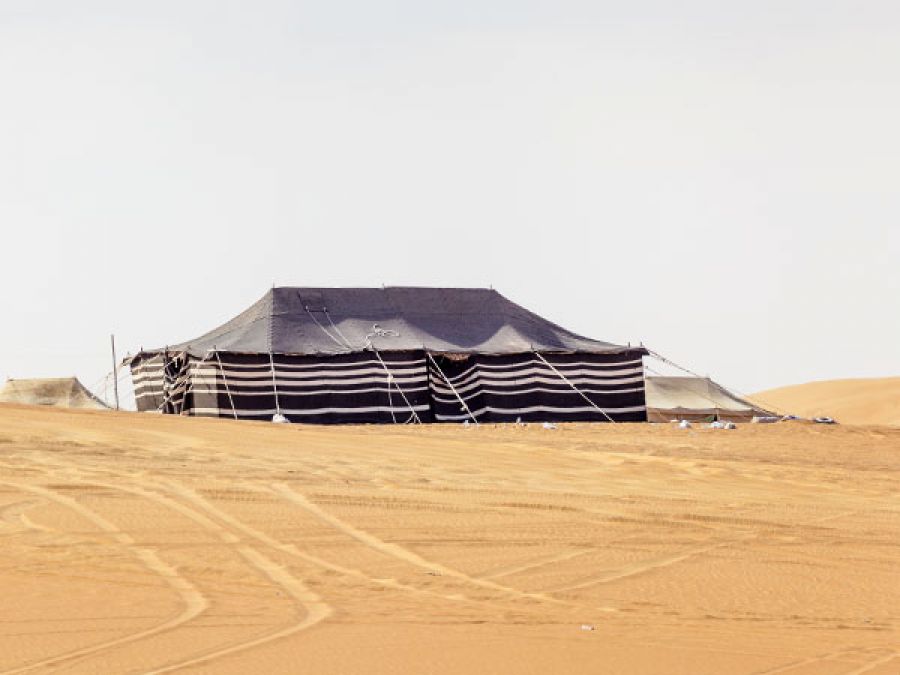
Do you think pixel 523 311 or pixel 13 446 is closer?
pixel 13 446

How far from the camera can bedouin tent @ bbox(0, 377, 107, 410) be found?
39531 millimetres

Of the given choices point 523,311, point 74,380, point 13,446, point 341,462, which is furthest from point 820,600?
point 74,380

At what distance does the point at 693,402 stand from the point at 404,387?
8722 mm

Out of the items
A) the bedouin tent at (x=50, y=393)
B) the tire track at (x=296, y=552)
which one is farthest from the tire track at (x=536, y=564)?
the bedouin tent at (x=50, y=393)

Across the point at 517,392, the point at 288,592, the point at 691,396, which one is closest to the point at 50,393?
the point at 517,392

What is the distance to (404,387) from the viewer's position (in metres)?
32.6

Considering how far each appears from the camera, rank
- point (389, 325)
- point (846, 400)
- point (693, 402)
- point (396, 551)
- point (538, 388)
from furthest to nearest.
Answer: point (846, 400) < point (693, 402) < point (389, 325) < point (538, 388) < point (396, 551)

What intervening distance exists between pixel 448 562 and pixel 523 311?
1061 inches

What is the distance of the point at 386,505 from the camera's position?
11.2 metres

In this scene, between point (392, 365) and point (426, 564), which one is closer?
point (426, 564)

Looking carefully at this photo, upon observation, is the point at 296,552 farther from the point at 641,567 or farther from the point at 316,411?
the point at 316,411

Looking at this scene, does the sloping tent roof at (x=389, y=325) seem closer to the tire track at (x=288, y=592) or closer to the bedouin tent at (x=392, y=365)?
the bedouin tent at (x=392, y=365)

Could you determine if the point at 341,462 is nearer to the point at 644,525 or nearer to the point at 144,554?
the point at 644,525

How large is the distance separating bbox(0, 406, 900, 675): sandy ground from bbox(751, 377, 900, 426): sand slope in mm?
36762
